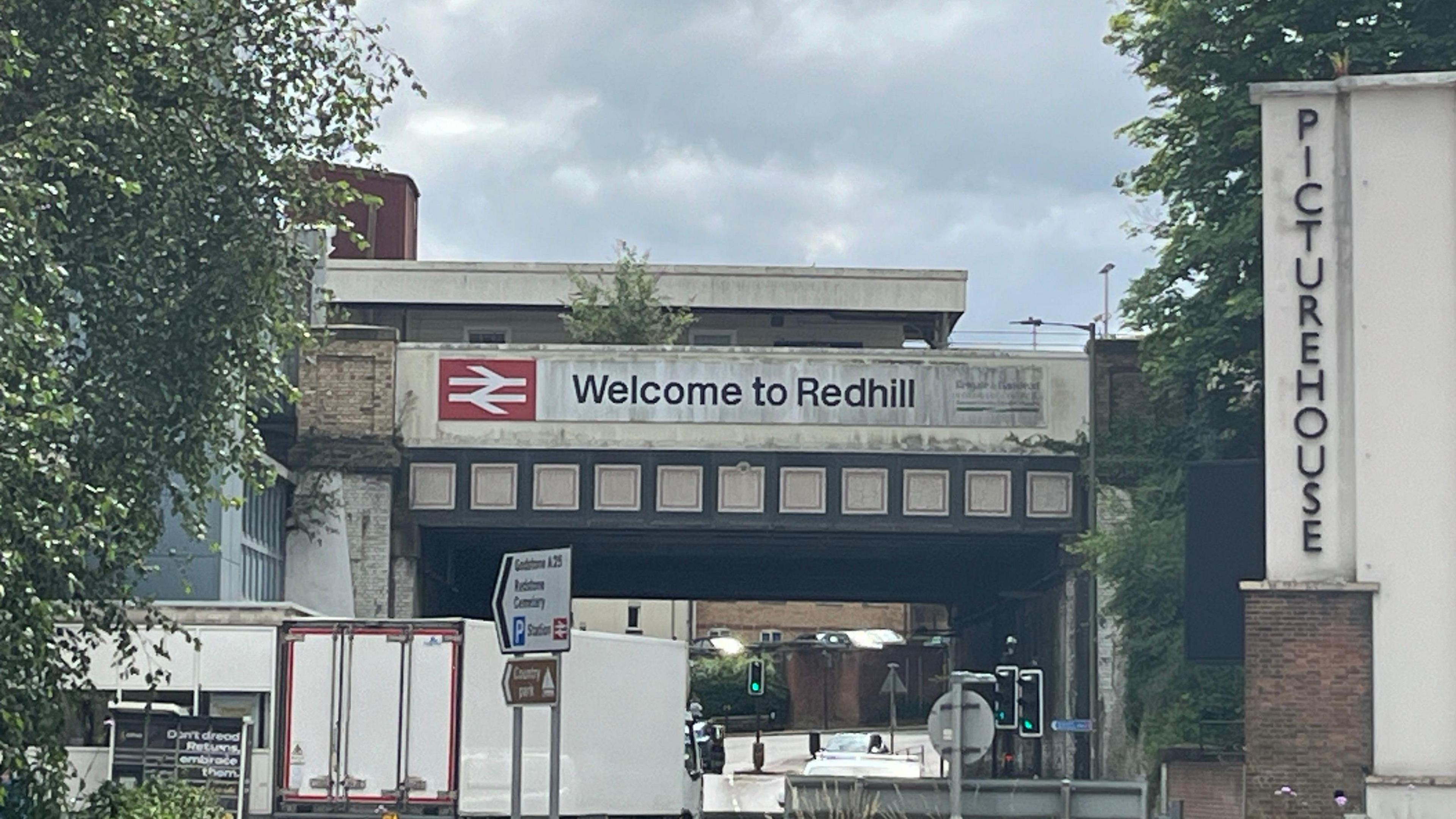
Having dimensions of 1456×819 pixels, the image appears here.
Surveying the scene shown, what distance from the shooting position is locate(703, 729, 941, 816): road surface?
51.7 meters

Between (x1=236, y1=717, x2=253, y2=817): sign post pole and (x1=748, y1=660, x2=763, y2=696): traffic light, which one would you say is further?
(x1=748, y1=660, x2=763, y2=696): traffic light

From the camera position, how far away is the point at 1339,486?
25.5m

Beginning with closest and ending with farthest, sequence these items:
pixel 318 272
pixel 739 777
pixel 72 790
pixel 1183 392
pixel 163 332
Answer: pixel 163 332 < pixel 72 790 < pixel 1183 392 < pixel 318 272 < pixel 739 777

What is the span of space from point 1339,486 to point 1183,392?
8.75 metres

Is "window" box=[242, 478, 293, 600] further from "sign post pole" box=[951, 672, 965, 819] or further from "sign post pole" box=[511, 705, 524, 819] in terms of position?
"sign post pole" box=[511, 705, 524, 819]

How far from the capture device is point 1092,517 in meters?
37.1

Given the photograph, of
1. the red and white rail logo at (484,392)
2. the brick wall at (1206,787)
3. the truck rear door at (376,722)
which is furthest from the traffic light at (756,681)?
the truck rear door at (376,722)

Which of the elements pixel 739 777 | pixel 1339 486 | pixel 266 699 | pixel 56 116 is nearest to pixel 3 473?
pixel 56 116

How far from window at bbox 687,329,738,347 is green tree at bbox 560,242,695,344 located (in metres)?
9.85

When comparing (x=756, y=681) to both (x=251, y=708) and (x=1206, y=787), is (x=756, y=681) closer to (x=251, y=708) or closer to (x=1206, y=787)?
(x=1206, y=787)

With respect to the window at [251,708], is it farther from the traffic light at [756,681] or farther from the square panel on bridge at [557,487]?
the traffic light at [756,681]

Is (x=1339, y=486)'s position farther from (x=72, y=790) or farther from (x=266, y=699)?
(x=72, y=790)

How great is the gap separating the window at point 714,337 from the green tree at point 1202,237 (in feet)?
91.0

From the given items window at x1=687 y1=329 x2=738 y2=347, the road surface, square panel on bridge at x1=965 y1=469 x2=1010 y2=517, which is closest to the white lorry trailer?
square panel on bridge at x1=965 y1=469 x2=1010 y2=517
